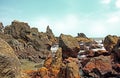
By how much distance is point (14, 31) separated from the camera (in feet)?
268

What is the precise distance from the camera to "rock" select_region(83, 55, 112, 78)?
3903cm

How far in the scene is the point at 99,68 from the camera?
39531 millimetres

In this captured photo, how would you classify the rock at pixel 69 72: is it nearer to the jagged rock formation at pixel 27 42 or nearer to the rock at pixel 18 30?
the jagged rock formation at pixel 27 42

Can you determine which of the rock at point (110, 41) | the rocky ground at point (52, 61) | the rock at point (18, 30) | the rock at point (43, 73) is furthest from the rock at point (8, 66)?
the rock at point (18, 30)

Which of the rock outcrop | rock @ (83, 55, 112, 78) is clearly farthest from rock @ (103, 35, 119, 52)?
rock @ (83, 55, 112, 78)

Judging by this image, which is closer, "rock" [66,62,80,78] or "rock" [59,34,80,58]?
"rock" [66,62,80,78]

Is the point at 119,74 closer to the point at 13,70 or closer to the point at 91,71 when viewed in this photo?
the point at 91,71

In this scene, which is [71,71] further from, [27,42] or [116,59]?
[27,42]

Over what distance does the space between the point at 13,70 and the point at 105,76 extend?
3208cm

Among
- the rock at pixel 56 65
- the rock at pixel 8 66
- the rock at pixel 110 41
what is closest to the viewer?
the rock at pixel 8 66

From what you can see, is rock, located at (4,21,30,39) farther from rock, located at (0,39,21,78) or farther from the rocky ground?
rock, located at (0,39,21,78)

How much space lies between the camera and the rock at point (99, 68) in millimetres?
39031

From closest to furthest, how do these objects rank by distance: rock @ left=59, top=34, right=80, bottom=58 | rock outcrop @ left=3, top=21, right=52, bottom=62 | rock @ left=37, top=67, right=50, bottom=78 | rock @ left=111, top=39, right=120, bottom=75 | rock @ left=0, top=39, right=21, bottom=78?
rock @ left=0, top=39, right=21, bottom=78 → rock @ left=37, top=67, right=50, bottom=78 → rock @ left=111, top=39, right=120, bottom=75 → rock @ left=59, top=34, right=80, bottom=58 → rock outcrop @ left=3, top=21, right=52, bottom=62

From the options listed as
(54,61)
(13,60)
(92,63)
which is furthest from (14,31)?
(13,60)
